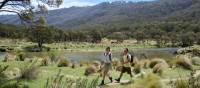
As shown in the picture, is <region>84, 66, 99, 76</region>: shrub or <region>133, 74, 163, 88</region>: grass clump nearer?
<region>133, 74, 163, 88</region>: grass clump

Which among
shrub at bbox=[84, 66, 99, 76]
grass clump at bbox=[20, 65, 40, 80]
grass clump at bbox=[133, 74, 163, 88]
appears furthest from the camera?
shrub at bbox=[84, 66, 99, 76]

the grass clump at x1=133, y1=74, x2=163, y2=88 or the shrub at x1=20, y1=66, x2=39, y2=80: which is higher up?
the grass clump at x1=133, y1=74, x2=163, y2=88

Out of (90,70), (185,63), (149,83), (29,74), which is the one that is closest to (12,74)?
(29,74)

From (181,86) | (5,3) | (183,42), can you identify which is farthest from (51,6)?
(183,42)

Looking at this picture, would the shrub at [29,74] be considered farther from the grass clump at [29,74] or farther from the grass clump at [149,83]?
the grass clump at [149,83]

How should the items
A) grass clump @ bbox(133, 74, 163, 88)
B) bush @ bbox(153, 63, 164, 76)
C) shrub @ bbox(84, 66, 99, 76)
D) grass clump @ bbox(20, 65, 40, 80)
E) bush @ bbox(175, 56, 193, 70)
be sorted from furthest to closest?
bush @ bbox(175, 56, 193, 70), shrub @ bbox(84, 66, 99, 76), bush @ bbox(153, 63, 164, 76), grass clump @ bbox(20, 65, 40, 80), grass clump @ bbox(133, 74, 163, 88)

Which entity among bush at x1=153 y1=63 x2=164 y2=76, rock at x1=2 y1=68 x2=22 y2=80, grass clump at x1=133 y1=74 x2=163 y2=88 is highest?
grass clump at x1=133 y1=74 x2=163 y2=88

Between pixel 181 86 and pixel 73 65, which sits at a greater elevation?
pixel 181 86

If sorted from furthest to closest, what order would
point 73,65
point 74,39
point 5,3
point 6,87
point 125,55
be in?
point 74,39 < point 73,65 < point 5,3 < point 125,55 < point 6,87

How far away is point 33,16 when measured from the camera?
25.0 meters

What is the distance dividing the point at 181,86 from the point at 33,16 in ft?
45.9

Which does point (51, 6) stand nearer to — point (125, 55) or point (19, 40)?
point (125, 55)

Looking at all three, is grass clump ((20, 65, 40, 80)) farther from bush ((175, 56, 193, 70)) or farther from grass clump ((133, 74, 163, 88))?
bush ((175, 56, 193, 70))

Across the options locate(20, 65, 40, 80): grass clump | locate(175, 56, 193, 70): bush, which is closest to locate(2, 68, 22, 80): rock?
locate(20, 65, 40, 80): grass clump
